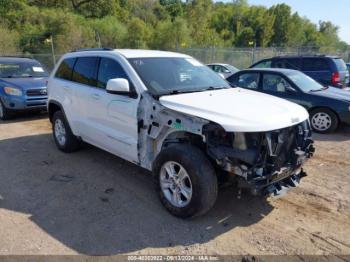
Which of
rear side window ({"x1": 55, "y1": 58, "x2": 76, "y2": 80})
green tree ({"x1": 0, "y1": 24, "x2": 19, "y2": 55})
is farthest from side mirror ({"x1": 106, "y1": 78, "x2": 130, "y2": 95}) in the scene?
green tree ({"x1": 0, "y1": 24, "x2": 19, "y2": 55})

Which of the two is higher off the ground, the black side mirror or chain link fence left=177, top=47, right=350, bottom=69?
chain link fence left=177, top=47, right=350, bottom=69

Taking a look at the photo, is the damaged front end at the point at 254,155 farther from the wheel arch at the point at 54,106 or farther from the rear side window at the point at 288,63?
the rear side window at the point at 288,63

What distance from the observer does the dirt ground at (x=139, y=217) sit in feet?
11.0

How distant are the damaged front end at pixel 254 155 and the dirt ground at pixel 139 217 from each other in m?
0.53

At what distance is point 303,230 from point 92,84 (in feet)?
12.0

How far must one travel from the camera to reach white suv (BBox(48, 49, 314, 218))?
3414 mm

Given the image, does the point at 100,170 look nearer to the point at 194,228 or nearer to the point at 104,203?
the point at 104,203

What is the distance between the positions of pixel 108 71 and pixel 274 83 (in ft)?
16.3

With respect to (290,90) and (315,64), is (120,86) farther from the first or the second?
(315,64)

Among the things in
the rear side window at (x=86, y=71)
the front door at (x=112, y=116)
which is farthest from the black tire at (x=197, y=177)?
the rear side window at (x=86, y=71)

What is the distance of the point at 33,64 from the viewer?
34.4ft

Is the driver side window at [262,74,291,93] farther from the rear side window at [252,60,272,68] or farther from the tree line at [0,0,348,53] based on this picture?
the tree line at [0,0,348,53]

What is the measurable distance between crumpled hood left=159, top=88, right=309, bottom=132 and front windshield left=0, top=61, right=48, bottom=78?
7.57 metres

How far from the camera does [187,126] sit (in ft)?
12.0
